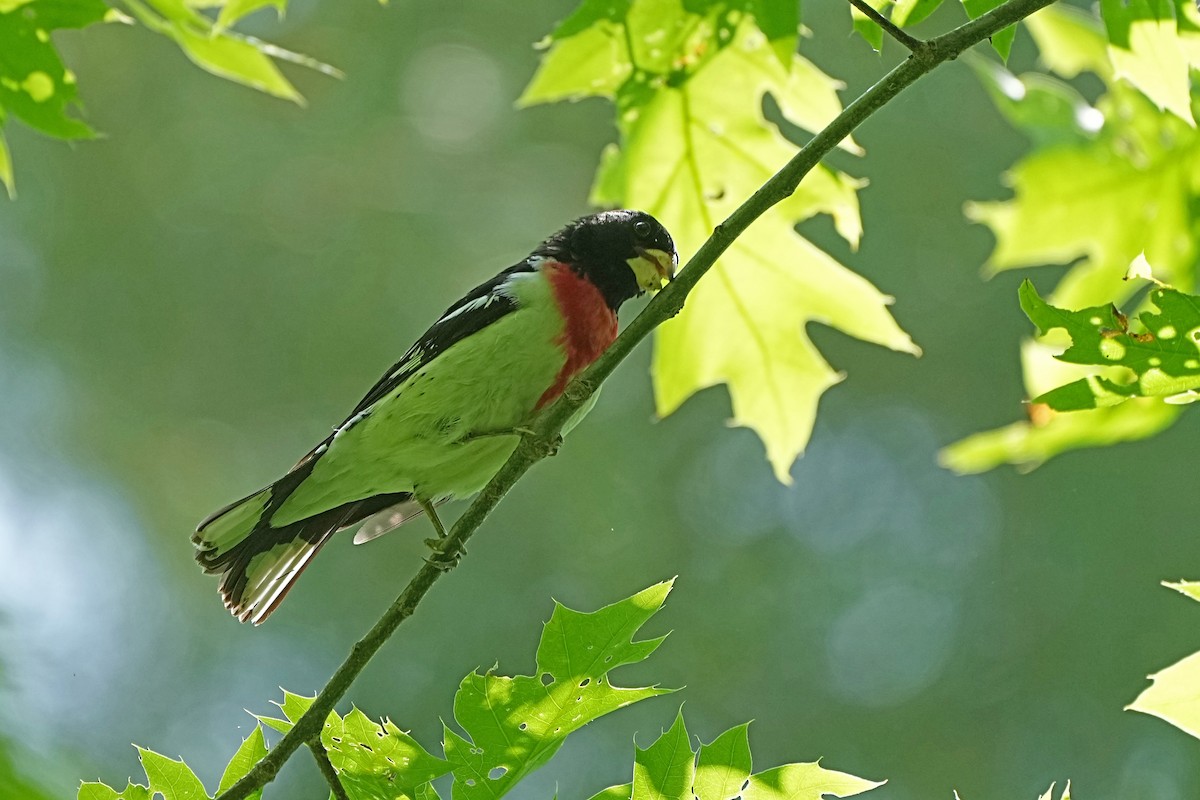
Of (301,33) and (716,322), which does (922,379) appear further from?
(716,322)

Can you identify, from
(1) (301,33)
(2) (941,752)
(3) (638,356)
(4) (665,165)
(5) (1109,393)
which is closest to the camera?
(5) (1109,393)

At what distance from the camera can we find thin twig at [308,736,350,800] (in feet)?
6.63

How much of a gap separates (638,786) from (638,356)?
893 centimetres

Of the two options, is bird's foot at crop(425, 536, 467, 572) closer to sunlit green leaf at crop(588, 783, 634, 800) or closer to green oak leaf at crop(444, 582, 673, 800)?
green oak leaf at crop(444, 582, 673, 800)

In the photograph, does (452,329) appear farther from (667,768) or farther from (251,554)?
(667,768)

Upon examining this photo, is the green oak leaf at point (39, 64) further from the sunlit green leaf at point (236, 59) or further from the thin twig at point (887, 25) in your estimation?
the thin twig at point (887, 25)

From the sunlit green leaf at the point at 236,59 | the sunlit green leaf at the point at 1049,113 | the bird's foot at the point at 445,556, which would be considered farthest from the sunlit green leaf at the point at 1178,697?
the sunlit green leaf at the point at 236,59

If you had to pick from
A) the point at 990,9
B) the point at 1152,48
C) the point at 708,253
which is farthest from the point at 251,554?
the point at 1152,48

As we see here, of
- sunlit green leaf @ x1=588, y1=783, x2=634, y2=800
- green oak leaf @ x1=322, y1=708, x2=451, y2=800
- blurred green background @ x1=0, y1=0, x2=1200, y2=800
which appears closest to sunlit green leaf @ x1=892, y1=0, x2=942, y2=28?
sunlit green leaf @ x1=588, y1=783, x2=634, y2=800

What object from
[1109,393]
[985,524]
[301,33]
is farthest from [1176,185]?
[301,33]

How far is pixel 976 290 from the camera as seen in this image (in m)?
10.9

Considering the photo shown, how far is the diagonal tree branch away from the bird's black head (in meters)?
1.12

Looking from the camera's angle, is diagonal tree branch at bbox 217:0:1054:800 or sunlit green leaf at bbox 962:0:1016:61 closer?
diagonal tree branch at bbox 217:0:1054:800

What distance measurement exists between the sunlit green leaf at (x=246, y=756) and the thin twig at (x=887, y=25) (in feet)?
5.30
